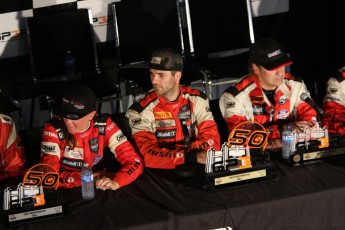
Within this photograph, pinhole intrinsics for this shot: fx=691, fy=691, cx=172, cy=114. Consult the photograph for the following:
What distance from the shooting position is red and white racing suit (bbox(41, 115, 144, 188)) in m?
3.60

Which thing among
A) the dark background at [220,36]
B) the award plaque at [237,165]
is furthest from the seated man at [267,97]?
the dark background at [220,36]

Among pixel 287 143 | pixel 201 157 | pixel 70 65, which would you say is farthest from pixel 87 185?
pixel 70 65

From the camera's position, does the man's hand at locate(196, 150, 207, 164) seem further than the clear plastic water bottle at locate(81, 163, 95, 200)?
Yes

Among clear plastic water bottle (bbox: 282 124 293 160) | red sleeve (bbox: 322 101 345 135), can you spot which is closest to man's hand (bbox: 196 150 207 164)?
clear plastic water bottle (bbox: 282 124 293 160)

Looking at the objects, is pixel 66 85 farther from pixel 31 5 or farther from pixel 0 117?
pixel 0 117

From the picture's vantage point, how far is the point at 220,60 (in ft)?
19.0

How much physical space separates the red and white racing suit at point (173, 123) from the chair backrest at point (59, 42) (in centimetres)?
163

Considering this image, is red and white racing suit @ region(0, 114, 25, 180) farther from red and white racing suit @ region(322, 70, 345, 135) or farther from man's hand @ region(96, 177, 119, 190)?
red and white racing suit @ region(322, 70, 345, 135)

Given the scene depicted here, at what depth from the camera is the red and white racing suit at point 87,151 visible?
3604mm

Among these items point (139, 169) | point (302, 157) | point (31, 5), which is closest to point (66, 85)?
point (31, 5)

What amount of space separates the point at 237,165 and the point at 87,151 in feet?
2.77

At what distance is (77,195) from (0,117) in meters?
0.72

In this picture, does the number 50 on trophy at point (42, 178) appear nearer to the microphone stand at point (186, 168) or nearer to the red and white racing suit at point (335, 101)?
the microphone stand at point (186, 168)

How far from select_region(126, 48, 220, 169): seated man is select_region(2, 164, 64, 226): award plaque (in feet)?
2.24
